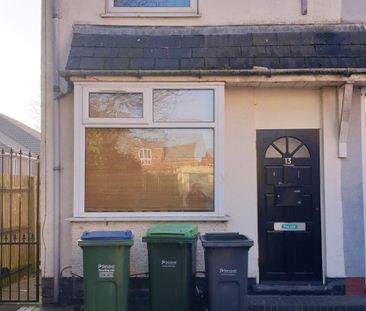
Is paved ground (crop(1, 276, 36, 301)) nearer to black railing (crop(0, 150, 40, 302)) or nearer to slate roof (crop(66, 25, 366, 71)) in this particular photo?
black railing (crop(0, 150, 40, 302))

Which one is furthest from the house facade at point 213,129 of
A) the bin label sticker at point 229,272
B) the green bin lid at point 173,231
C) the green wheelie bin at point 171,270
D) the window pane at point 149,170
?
the bin label sticker at point 229,272

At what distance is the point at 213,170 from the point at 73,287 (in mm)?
2573

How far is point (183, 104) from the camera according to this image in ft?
24.9

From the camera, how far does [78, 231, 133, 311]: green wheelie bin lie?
21.0ft

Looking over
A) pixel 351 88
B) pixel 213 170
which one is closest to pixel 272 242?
pixel 213 170

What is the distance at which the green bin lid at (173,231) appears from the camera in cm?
650

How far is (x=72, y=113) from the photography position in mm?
7840

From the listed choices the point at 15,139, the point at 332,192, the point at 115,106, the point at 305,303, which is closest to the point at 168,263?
the point at 305,303

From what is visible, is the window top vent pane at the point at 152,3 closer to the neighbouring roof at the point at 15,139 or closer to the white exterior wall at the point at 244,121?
the white exterior wall at the point at 244,121

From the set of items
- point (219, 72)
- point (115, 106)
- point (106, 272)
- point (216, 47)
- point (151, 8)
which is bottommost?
point (106, 272)

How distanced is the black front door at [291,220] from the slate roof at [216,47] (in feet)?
3.89

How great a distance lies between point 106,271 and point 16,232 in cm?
378

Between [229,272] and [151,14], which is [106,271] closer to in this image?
[229,272]

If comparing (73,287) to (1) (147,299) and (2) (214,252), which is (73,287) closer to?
(1) (147,299)
